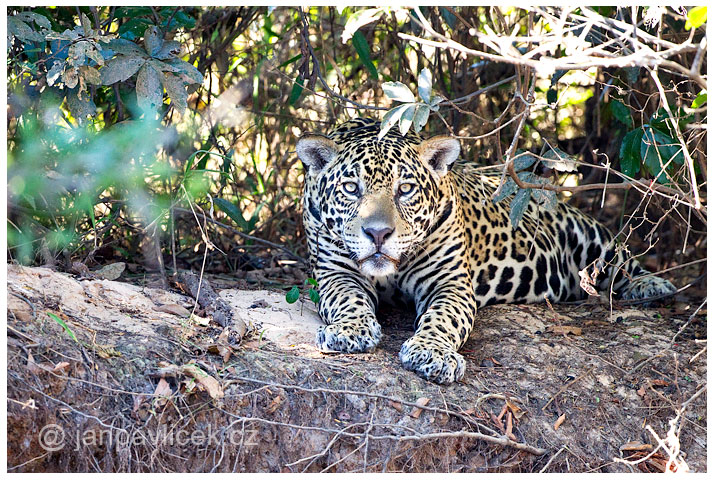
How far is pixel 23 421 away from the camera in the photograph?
3877mm

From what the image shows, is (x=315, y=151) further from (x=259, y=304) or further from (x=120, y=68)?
(x=120, y=68)

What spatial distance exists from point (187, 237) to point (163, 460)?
3.25 meters

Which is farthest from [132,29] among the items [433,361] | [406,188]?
[433,361]

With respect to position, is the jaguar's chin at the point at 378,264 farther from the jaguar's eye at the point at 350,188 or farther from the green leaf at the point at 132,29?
the green leaf at the point at 132,29

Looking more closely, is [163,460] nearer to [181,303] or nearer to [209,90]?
[181,303]

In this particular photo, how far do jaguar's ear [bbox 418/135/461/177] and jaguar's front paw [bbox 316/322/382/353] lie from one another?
4.14 feet

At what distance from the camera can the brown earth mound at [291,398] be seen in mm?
4023

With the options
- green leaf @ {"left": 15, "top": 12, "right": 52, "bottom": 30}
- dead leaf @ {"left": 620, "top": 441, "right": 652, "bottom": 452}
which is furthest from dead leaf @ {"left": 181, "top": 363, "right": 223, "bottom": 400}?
green leaf @ {"left": 15, "top": 12, "right": 52, "bottom": 30}

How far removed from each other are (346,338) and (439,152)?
1.50 metres

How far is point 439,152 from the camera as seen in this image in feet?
18.6

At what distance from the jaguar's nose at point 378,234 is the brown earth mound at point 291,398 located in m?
0.67

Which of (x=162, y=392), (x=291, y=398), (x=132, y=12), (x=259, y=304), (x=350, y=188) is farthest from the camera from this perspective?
(x=132, y=12)

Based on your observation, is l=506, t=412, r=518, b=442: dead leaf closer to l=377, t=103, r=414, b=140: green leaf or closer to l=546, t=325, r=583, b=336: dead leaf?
l=546, t=325, r=583, b=336: dead leaf

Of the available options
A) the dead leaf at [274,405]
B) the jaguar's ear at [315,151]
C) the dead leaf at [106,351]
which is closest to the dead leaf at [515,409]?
the dead leaf at [274,405]
